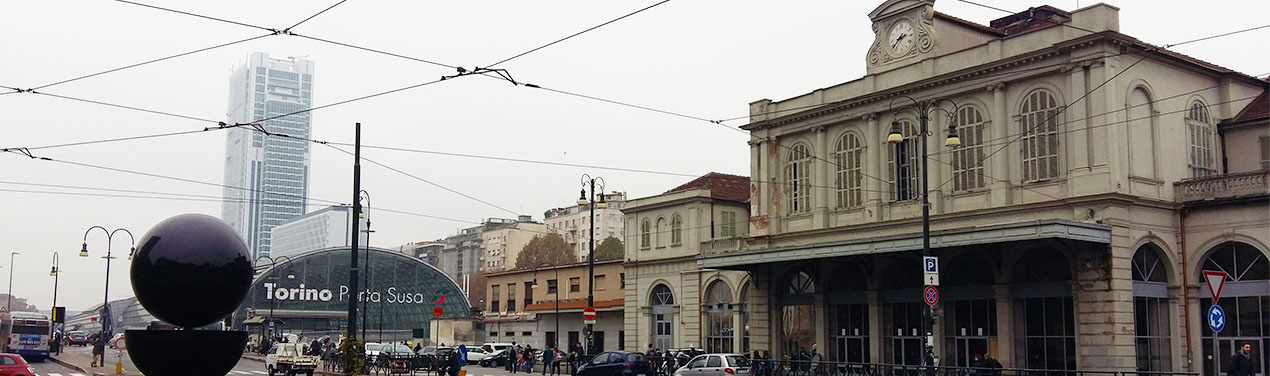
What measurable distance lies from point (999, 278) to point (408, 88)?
20255 millimetres

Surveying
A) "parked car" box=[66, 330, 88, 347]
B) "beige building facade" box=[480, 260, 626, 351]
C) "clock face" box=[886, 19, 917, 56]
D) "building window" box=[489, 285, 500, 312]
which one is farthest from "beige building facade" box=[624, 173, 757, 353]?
"parked car" box=[66, 330, 88, 347]

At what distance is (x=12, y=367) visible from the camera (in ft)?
106

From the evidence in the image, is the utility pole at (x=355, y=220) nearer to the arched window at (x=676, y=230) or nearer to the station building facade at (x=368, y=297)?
the arched window at (x=676, y=230)

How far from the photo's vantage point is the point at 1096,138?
112 ft

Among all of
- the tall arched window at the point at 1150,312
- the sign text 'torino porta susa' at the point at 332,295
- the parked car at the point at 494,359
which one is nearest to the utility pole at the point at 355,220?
the tall arched window at the point at 1150,312

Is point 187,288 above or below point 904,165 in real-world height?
below

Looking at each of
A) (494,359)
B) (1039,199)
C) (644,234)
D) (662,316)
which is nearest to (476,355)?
(494,359)

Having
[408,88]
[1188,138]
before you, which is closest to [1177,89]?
[1188,138]

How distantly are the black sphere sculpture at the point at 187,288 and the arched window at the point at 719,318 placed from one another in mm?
41883

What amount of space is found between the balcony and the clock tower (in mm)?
9436

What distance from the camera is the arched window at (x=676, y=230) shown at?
5671 cm

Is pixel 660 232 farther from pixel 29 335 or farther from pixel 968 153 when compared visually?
pixel 29 335

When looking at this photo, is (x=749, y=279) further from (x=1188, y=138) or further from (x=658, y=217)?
(x=1188, y=138)

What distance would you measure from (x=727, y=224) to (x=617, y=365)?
750 inches
